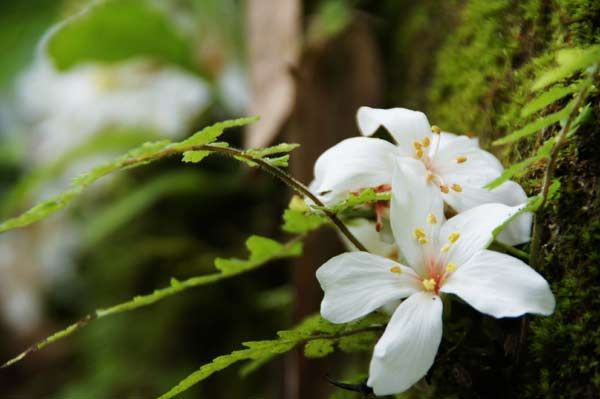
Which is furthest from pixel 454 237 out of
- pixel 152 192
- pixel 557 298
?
pixel 152 192

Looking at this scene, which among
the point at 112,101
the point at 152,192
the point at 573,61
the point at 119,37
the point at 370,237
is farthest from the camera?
the point at 112,101

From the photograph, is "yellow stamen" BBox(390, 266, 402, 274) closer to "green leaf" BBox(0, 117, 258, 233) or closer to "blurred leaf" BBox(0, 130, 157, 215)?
"green leaf" BBox(0, 117, 258, 233)

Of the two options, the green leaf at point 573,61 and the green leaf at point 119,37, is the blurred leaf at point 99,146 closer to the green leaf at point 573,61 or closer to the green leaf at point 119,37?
the green leaf at point 119,37

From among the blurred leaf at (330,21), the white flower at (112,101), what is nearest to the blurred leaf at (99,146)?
the white flower at (112,101)

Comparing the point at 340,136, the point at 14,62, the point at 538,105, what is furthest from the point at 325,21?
the point at 538,105

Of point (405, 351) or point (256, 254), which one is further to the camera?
point (256, 254)

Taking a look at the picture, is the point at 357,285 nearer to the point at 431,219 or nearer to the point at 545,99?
the point at 431,219

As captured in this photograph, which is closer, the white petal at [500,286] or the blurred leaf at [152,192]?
the white petal at [500,286]
